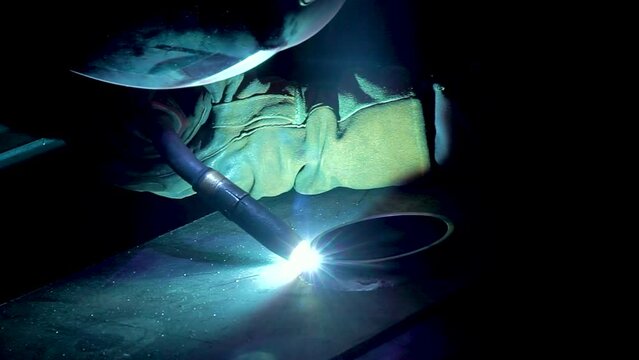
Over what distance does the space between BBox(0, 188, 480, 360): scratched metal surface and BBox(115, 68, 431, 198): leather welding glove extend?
0.24 meters

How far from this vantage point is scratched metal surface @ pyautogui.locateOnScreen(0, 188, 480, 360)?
1.82 m

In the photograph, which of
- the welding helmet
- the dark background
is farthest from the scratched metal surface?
the welding helmet

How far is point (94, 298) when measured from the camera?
2.41 meters

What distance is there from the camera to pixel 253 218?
2119 mm

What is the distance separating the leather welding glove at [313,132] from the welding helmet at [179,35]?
1.21m

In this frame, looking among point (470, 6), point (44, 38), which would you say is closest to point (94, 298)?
point (44, 38)

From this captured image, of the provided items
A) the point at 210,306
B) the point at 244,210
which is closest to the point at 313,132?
the point at 244,210

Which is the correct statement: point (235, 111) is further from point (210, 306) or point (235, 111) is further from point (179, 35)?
point (179, 35)

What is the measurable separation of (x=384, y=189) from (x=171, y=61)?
5.74ft

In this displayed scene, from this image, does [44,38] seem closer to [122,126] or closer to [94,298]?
[122,126]

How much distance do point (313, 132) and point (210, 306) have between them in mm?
1262

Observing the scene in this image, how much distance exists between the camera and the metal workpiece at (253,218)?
2121 mm

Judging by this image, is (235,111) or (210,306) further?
(235,111)

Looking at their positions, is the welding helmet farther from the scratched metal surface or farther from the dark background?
the scratched metal surface
